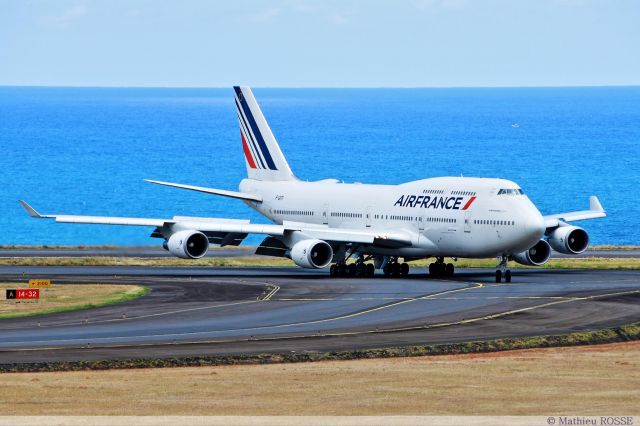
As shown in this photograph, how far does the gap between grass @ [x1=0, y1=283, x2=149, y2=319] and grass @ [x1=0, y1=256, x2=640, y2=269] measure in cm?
1814

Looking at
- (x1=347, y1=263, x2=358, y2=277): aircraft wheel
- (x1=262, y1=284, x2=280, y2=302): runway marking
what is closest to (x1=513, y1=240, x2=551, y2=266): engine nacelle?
(x1=347, y1=263, x2=358, y2=277): aircraft wheel

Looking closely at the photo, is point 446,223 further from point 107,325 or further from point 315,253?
point 107,325

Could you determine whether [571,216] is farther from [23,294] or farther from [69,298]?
[23,294]

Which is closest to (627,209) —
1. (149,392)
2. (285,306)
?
(285,306)

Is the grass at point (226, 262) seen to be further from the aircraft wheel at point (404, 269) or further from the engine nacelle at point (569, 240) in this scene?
the aircraft wheel at point (404, 269)

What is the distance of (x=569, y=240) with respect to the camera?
246 feet

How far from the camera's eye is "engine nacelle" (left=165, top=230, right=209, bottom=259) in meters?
74.8

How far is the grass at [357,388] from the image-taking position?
32188mm

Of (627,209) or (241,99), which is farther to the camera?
(627,209)

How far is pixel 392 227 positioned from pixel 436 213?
12.0ft

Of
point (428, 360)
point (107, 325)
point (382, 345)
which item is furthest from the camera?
point (107, 325)

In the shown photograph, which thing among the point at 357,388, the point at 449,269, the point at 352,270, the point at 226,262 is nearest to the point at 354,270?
the point at 352,270

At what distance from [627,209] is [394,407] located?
156 meters

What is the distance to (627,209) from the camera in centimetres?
18362
